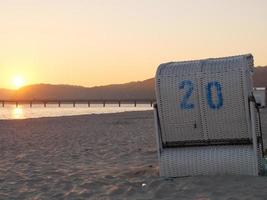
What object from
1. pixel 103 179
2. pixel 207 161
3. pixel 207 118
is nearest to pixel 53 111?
pixel 103 179

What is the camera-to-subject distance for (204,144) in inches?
359

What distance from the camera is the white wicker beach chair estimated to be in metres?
8.63

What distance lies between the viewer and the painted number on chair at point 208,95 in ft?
28.7

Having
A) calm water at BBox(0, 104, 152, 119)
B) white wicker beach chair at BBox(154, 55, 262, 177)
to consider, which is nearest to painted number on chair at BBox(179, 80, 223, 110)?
white wicker beach chair at BBox(154, 55, 262, 177)

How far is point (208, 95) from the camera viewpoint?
8.80 metres

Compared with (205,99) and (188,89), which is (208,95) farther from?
(188,89)

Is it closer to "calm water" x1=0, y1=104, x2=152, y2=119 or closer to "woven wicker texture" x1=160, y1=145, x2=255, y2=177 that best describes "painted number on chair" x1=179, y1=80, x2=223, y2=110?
"woven wicker texture" x1=160, y1=145, x2=255, y2=177

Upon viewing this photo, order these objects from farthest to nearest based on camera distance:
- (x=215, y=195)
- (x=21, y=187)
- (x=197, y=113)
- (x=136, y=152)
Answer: (x=136, y=152) → (x=21, y=187) → (x=197, y=113) → (x=215, y=195)

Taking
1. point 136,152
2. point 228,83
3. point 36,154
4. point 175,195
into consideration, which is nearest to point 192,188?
point 175,195

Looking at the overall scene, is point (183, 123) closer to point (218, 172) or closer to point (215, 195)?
point (218, 172)

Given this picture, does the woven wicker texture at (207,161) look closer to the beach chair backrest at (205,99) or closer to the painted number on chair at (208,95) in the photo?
the beach chair backrest at (205,99)

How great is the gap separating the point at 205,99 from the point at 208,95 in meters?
0.10

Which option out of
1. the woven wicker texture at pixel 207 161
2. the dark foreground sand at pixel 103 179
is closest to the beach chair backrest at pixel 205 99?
the woven wicker texture at pixel 207 161

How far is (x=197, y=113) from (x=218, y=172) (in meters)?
1.07
